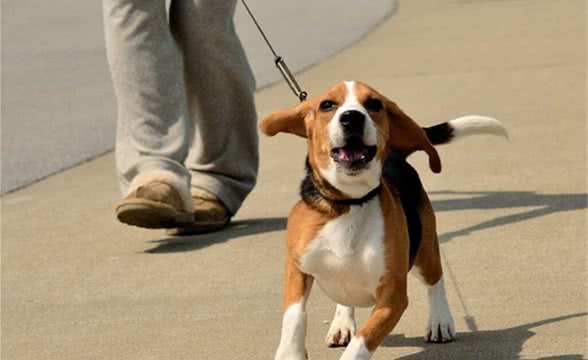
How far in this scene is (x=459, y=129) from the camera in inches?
234

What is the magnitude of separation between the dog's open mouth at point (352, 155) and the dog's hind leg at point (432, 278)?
1.96 ft

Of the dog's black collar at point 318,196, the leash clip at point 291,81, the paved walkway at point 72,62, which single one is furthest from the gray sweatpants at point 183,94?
the paved walkway at point 72,62

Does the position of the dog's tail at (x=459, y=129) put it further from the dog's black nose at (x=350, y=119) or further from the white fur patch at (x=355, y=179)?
the dog's black nose at (x=350, y=119)

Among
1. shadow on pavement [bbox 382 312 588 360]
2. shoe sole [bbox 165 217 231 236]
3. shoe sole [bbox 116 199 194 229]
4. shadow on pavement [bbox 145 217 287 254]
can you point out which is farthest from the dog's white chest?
shoe sole [bbox 165 217 231 236]

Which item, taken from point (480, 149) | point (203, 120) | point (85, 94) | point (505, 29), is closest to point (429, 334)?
point (203, 120)

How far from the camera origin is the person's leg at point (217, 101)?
23.8 feet

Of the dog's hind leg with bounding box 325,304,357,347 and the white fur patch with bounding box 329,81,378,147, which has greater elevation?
the white fur patch with bounding box 329,81,378,147

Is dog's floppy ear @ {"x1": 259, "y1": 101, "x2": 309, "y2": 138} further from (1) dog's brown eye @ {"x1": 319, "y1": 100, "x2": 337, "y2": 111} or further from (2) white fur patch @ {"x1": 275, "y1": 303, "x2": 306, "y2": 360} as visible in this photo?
(2) white fur patch @ {"x1": 275, "y1": 303, "x2": 306, "y2": 360}

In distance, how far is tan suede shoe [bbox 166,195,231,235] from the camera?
734 centimetres

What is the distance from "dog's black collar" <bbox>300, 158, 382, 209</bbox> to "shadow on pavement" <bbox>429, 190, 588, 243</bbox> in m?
2.14

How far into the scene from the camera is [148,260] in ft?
22.9

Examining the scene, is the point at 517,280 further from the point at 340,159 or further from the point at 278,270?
the point at 340,159

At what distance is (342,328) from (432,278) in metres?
0.35

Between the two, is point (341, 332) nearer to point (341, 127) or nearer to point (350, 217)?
point (350, 217)
